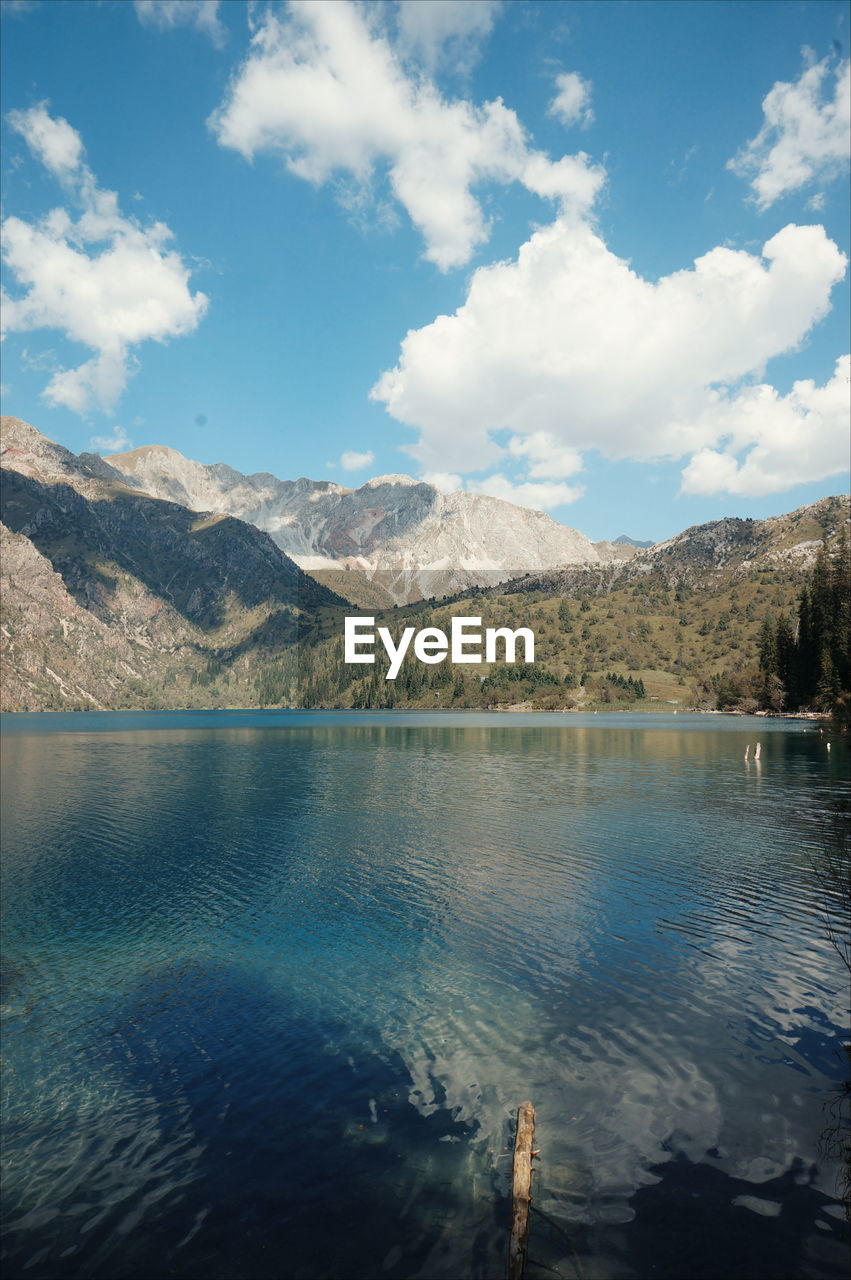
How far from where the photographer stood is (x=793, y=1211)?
52.0 ft

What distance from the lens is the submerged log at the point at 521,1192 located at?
11836 mm

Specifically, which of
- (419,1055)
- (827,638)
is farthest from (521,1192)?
(827,638)

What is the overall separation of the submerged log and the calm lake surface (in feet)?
11.5

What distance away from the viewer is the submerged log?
11.8 metres

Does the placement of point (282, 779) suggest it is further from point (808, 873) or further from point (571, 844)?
point (808, 873)

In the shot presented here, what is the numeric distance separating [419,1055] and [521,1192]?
492 inches

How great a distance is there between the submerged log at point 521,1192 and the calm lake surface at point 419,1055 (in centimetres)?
352

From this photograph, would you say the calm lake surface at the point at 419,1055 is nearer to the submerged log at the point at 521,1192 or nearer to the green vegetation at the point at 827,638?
the submerged log at the point at 521,1192

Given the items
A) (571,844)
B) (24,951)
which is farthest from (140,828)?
(571,844)

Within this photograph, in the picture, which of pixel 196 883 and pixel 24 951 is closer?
pixel 24 951

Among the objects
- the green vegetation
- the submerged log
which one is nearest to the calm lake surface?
the submerged log

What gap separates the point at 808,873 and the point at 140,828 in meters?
58.3

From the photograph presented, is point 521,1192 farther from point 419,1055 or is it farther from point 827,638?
point 827,638

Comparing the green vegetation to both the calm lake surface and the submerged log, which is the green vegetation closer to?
the calm lake surface
